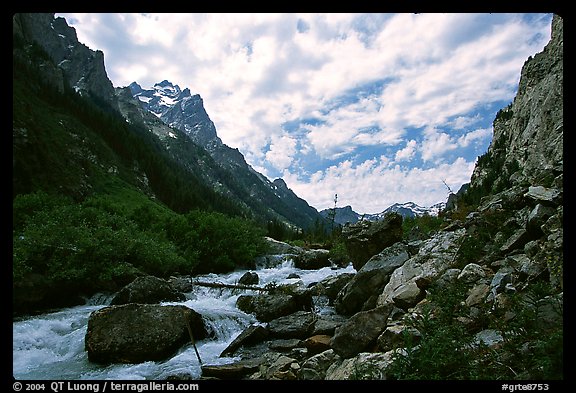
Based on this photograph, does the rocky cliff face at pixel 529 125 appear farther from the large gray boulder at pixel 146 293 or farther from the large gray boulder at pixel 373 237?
the large gray boulder at pixel 146 293

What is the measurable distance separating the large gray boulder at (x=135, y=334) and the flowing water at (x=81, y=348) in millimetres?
273

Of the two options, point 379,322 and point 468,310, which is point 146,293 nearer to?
point 379,322

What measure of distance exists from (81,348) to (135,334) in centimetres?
241

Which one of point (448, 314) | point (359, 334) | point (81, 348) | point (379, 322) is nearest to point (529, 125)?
point (379, 322)

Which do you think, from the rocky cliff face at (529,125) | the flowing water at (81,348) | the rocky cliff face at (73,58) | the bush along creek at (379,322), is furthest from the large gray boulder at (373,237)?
the rocky cliff face at (73,58)

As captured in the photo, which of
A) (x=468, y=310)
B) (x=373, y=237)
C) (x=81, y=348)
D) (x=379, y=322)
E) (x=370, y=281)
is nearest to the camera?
(x=468, y=310)

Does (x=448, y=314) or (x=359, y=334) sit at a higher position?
(x=448, y=314)

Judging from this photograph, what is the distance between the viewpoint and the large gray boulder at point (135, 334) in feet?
32.8

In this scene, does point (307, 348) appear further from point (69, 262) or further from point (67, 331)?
point (69, 262)

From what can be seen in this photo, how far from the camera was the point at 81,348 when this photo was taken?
11023 mm

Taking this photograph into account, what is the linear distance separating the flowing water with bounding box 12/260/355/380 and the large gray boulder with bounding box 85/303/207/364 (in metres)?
0.27

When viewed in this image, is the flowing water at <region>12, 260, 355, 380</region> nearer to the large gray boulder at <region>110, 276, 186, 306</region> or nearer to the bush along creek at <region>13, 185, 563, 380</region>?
the bush along creek at <region>13, 185, 563, 380</region>

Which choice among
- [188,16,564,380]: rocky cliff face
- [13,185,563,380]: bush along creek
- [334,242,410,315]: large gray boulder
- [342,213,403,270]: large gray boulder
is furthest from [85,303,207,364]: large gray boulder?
[342,213,403,270]: large gray boulder
